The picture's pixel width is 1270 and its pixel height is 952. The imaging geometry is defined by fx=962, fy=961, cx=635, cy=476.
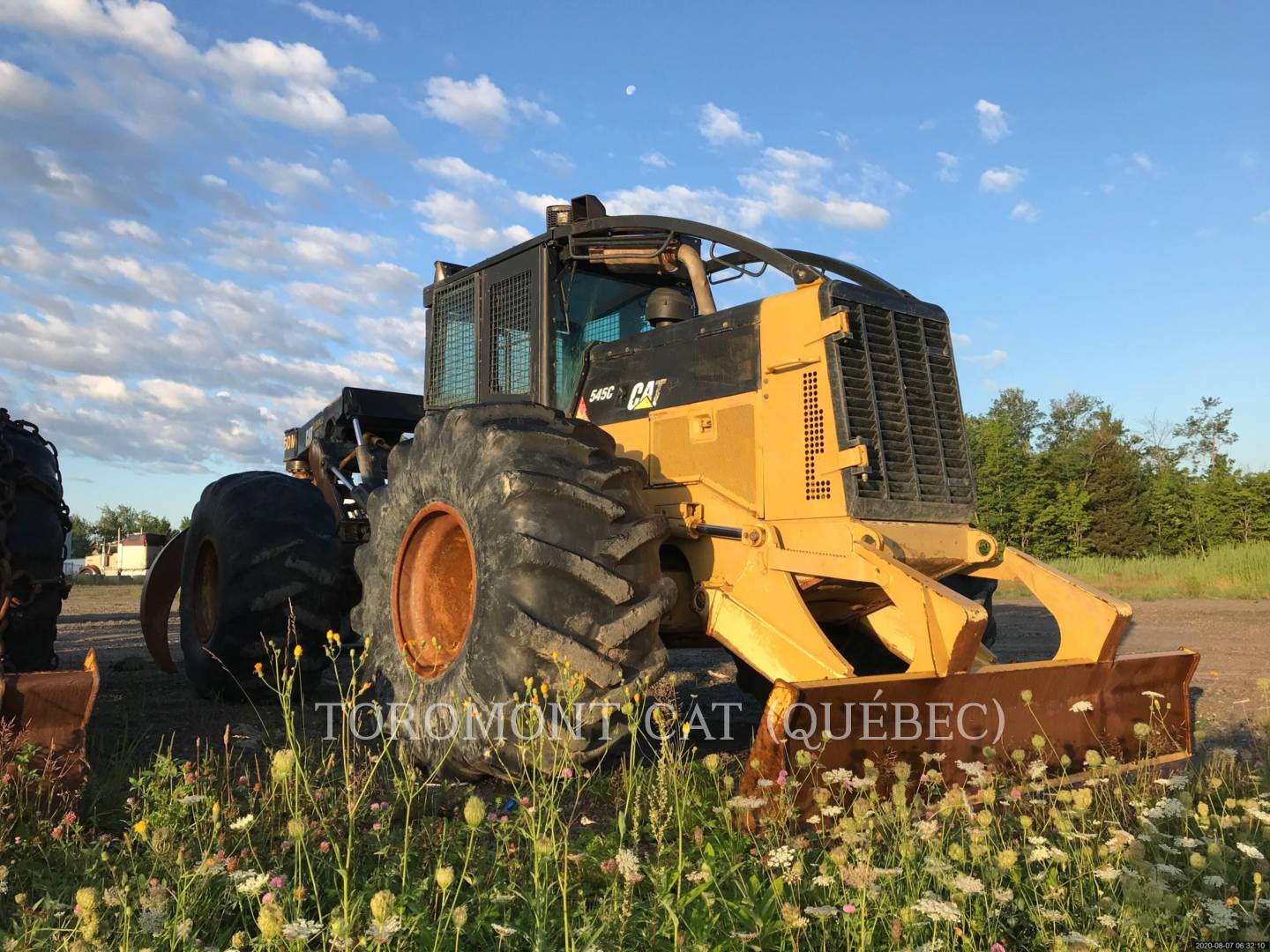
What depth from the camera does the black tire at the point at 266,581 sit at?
6590 millimetres

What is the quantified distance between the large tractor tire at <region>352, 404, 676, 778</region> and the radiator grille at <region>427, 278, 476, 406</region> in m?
1.28

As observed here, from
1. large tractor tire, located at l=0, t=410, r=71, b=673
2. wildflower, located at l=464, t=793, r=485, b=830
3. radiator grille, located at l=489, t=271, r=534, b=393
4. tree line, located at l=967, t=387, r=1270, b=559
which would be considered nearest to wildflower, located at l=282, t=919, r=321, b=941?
wildflower, located at l=464, t=793, r=485, b=830

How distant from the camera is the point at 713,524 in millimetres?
5121

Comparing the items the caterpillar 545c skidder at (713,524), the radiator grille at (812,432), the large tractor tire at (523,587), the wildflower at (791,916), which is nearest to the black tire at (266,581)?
the caterpillar 545c skidder at (713,524)

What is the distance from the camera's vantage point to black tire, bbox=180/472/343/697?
21.6 ft

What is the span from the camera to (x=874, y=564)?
438 cm

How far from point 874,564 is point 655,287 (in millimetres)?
2522

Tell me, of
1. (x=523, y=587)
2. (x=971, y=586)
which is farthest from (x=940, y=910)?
(x=971, y=586)

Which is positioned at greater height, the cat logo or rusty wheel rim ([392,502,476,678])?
the cat logo

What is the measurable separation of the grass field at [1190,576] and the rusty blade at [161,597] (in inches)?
693

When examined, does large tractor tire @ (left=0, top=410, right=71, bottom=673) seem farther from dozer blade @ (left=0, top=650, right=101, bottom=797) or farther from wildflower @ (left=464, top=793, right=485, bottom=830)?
wildflower @ (left=464, top=793, right=485, bottom=830)

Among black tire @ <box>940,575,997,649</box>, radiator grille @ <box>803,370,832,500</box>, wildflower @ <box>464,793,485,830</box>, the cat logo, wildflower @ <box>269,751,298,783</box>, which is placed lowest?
wildflower @ <box>464,793,485,830</box>

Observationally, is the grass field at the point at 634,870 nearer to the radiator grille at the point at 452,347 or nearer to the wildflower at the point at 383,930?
the wildflower at the point at 383,930

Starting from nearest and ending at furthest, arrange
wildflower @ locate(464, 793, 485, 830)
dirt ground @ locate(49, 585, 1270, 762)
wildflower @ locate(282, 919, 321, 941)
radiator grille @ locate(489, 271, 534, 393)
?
1. wildflower @ locate(282, 919, 321, 941)
2. wildflower @ locate(464, 793, 485, 830)
3. dirt ground @ locate(49, 585, 1270, 762)
4. radiator grille @ locate(489, 271, 534, 393)
